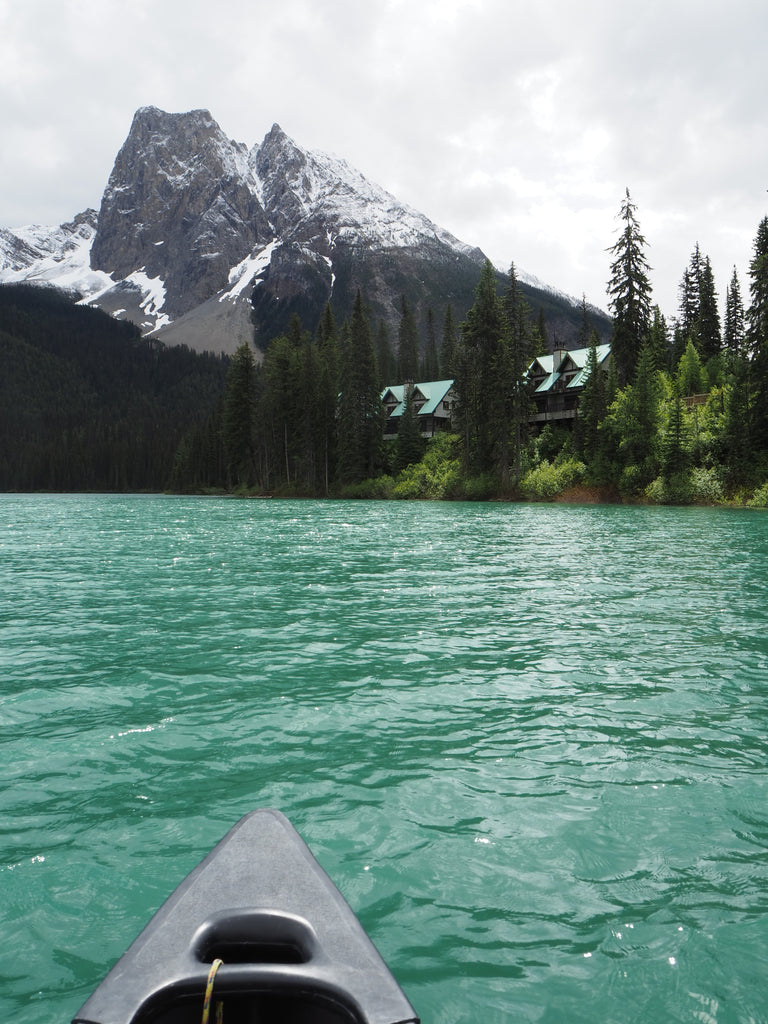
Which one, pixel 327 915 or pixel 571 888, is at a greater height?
pixel 327 915

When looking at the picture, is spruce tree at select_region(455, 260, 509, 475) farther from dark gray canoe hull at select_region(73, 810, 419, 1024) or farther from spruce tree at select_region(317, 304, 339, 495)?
dark gray canoe hull at select_region(73, 810, 419, 1024)

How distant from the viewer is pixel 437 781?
5480 millimetres

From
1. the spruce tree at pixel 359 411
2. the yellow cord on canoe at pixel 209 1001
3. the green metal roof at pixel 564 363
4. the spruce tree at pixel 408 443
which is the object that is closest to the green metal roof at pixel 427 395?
the spruce tree at pixel 359 411

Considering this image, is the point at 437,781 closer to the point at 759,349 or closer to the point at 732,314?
the point at 759,349

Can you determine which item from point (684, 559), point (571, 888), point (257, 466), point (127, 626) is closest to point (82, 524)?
point (127, 626)

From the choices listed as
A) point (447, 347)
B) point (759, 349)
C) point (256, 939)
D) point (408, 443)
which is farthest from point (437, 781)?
point (447, 347)

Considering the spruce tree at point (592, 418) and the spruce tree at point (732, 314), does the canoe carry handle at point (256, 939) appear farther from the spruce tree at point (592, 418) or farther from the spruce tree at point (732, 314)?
the spruce tree at point (732, 314)

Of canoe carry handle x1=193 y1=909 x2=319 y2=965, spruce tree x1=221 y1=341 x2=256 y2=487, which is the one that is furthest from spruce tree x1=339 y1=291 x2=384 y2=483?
canoe carry handle x1=193 y1=909 x2=319 y2=965

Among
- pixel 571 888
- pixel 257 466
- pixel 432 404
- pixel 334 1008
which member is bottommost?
pixel 571 888

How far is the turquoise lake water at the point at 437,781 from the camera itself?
3.50m

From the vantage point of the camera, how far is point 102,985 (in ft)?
8.44

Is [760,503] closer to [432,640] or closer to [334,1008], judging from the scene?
[432,640]

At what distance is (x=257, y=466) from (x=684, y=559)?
78740mm

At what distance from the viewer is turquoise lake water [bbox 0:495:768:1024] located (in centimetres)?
350
